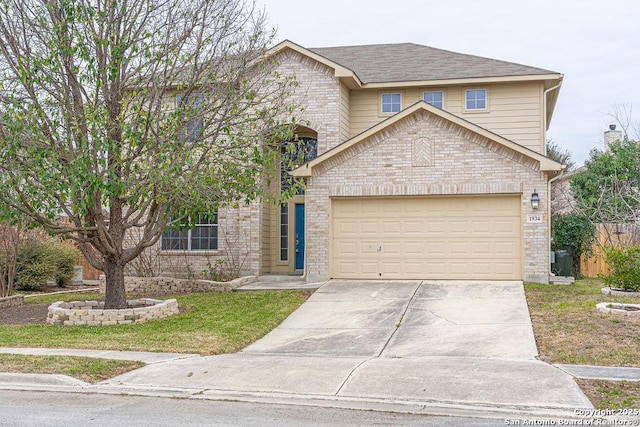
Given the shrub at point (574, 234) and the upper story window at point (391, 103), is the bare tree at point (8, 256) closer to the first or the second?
the upper story window at point (391, 103)

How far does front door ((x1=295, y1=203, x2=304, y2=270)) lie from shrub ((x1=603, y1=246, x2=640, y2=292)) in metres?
9.15

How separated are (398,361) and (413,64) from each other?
14161mm

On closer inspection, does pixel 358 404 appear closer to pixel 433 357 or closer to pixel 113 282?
pixel 433 357

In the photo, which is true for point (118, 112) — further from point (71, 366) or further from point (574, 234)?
point (574, 234)

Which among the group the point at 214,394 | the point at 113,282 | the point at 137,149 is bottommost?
the point at 214,394

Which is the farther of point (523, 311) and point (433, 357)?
point (523, 311)

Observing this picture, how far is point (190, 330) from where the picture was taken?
1319cm

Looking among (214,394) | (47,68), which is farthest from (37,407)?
(47,68)

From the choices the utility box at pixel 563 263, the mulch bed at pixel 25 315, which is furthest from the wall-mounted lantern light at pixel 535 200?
the mulch bed at pixel 25 315

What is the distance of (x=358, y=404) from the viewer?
7988 mm

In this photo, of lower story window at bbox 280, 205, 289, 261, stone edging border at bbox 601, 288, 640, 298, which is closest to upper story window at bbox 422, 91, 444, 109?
lower story window at bbox 280, 205, 289, 261

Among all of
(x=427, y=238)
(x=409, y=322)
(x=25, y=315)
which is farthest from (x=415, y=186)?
(x=25, y=315)

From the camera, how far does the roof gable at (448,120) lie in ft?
56.2

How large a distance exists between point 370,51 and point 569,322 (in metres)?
14.5
